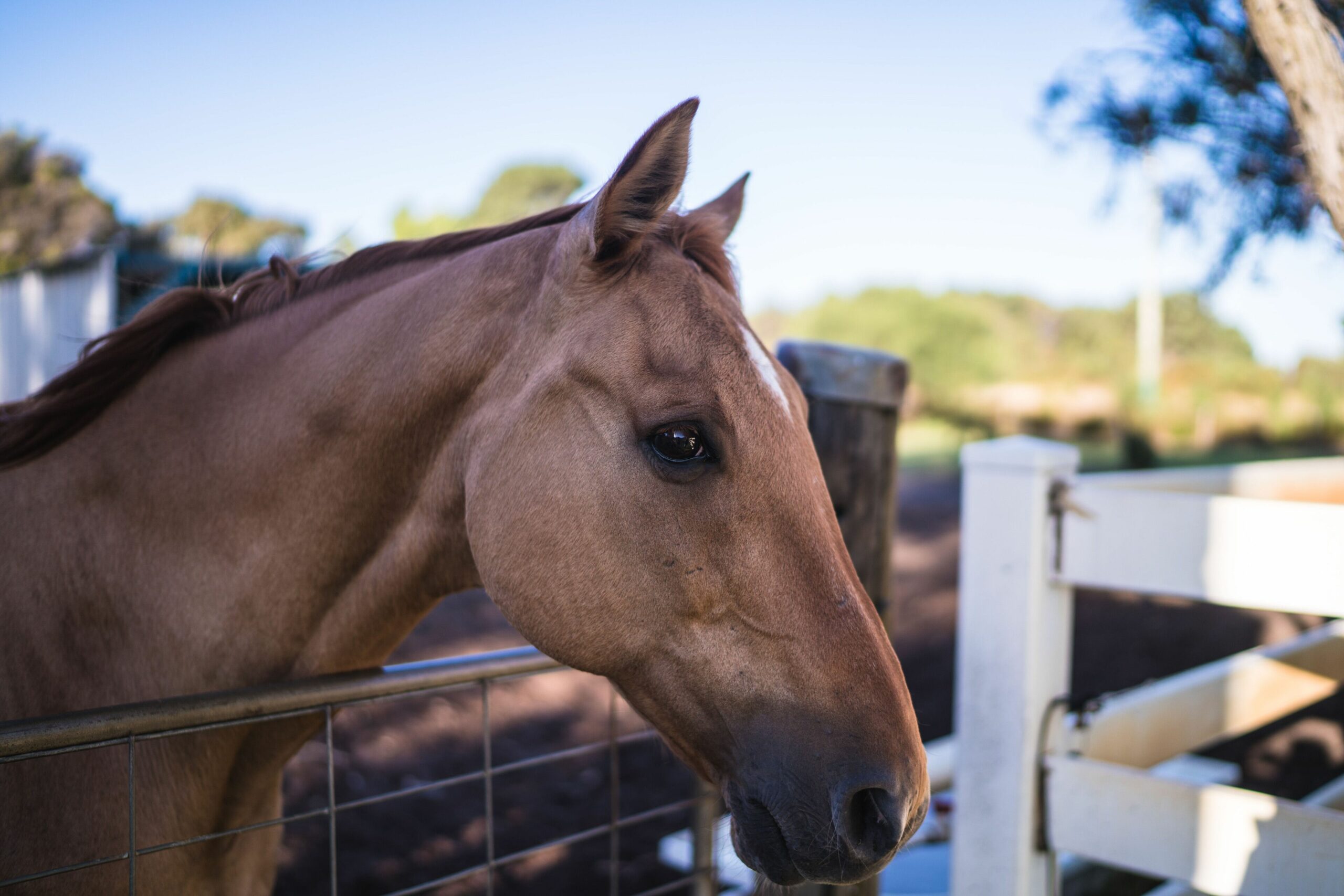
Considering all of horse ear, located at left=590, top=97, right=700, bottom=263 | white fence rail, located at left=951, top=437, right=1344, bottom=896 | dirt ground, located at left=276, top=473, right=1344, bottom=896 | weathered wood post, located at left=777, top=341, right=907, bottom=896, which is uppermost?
horse ear, located at left=590, top=97, right=700, bottom=263

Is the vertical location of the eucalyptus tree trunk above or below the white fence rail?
above

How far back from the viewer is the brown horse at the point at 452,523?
126cm

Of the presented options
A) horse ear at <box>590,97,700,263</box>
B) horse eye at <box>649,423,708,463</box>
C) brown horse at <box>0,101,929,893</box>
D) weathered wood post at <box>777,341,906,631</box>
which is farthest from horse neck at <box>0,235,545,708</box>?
weathered wood post at <box>777,341,906,631</box>

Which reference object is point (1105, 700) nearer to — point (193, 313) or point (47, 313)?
point (193, 313)

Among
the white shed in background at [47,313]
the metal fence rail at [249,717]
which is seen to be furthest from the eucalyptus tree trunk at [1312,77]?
the white shed in background at [47,313]

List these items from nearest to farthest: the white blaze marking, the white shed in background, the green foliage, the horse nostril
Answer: the horse nostril
the white blaze marking
the white shed in background
the green foliage

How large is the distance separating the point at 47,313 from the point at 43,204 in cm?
1361

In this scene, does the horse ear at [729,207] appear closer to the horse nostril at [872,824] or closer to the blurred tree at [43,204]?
the horse nostril at [872,824]

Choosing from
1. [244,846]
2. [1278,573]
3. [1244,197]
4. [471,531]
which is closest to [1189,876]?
[1278,573]

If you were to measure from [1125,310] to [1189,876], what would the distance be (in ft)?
153

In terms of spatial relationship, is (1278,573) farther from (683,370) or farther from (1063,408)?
(1063,408)

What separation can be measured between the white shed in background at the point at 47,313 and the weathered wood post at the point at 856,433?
30.9 ft

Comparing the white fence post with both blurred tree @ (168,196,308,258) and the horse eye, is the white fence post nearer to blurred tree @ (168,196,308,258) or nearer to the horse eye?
the horse eye

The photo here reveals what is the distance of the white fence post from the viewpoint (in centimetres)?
202
